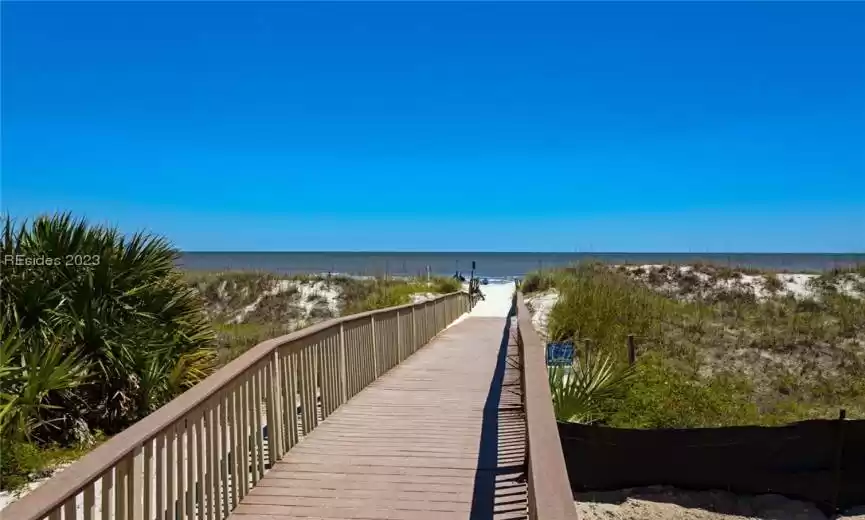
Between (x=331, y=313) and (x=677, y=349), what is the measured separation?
53.2ft

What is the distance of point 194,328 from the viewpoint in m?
10.6

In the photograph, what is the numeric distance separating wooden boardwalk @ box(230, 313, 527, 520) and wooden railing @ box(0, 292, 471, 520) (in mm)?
274

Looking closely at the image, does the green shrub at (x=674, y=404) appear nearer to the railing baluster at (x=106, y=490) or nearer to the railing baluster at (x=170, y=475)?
the railing baluster at (x=170, y=475)

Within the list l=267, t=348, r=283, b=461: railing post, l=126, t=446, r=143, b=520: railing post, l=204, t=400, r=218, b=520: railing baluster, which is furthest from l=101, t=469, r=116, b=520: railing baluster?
l=267, t=348, r=283, b=461: railing post

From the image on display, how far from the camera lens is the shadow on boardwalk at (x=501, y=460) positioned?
529 centimetres

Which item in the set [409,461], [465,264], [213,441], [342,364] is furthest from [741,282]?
[465,264]

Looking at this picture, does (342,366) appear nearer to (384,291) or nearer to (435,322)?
(435,322)

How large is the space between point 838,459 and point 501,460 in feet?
18.4

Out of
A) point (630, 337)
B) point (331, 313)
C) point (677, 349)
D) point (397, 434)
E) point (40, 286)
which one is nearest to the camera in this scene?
point (397, 434)

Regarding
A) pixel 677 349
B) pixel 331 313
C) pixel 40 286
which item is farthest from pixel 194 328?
pixel 331 313

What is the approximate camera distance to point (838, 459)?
30.9 feet

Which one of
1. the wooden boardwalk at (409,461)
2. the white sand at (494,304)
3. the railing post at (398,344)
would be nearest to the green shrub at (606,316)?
the white sand at (494,304)

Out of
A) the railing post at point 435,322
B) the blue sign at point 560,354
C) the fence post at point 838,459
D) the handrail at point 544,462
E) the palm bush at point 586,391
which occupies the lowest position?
the fence post at point 838,459

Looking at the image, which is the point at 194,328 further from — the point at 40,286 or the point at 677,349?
the point at 677,349
